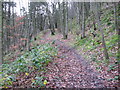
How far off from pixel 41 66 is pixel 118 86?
4.68 m

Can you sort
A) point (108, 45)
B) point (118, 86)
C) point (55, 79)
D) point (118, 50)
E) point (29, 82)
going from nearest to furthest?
point (118, 86) → point (29, 82) → point (55, 79) → point (118, 50) → point (108, 45)

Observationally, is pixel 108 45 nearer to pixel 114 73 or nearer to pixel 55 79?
pixel 114 73

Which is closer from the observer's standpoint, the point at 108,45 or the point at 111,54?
the point at 111,54

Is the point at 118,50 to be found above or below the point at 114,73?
above

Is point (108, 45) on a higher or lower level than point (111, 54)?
higher

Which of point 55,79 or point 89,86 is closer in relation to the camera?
point 89,86

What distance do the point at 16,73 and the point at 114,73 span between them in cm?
587

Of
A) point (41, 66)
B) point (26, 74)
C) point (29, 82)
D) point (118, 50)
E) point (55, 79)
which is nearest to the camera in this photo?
point (29, 82)

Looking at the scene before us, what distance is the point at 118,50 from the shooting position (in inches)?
301

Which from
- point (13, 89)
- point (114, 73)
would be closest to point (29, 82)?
point (13, 89)

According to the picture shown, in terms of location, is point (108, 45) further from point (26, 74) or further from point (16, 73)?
point (16, 73)

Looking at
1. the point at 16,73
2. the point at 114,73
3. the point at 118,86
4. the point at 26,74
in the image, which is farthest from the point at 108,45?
the point at 16,73

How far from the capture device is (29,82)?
211 inches

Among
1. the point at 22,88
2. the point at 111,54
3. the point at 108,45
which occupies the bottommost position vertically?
the point at 22,88
